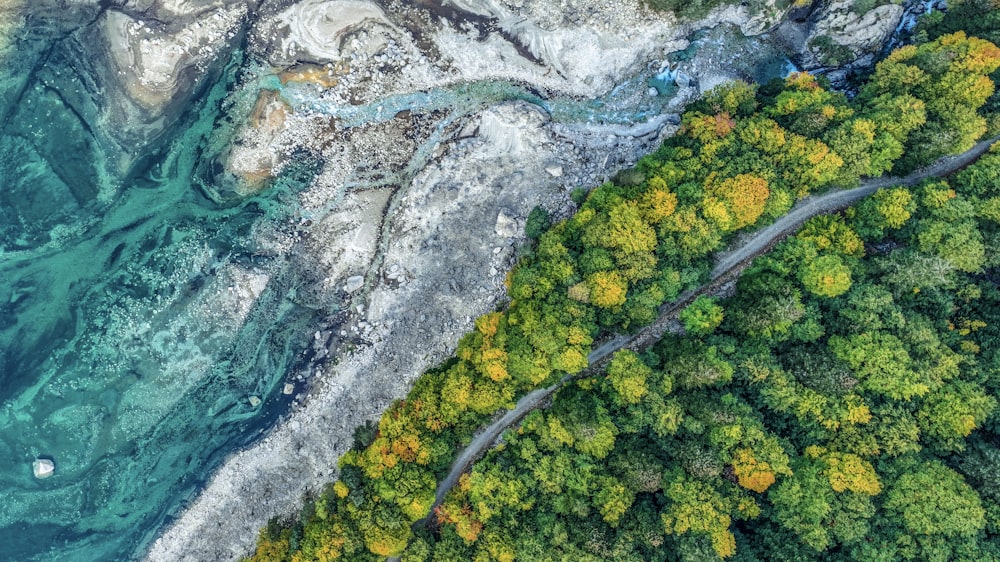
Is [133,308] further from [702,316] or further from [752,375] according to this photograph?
[752,375]

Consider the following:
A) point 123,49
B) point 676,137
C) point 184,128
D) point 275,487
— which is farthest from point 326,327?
point 676,137

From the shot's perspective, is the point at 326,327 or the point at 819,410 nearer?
the point at 819,410

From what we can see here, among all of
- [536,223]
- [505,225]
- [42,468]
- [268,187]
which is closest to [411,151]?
[505,225]

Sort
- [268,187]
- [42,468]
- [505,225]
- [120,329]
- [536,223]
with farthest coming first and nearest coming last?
[268,187], [120,329], [42,468], [505,225], [536,223]

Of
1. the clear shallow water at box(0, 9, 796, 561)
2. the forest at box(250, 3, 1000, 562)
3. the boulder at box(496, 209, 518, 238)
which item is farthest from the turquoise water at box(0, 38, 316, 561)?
the boulder at box(496, 209, 518, 238)

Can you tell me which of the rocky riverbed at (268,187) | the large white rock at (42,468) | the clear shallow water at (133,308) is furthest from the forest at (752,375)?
the large white rock at (42,468)

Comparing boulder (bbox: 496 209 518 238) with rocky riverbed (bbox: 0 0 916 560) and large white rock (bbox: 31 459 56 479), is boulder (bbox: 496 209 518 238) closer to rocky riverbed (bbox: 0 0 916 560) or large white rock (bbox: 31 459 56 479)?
rocky riverbed (bbox: 0 0 916 560)

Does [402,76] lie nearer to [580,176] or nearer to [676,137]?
[580,176]
